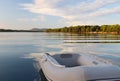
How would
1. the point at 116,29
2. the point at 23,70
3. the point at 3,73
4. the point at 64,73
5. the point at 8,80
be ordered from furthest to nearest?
the point at 116,29, the point at 23,70, the point at 3,73, the point at 8,80, the point at 64,73

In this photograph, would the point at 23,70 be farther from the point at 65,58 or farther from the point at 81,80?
the point at 81,80

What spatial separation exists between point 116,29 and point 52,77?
128044 millimetres

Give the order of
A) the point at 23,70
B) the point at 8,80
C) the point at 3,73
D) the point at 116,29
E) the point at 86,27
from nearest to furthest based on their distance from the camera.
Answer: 1. the point at 8,80
2. the point at 3,73
3. the point at 23,70
4. the point at 116,29
5. the point at 86,27

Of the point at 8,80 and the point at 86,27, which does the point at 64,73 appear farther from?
the point at 86,27

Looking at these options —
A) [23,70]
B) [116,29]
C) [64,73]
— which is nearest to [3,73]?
[23,70]

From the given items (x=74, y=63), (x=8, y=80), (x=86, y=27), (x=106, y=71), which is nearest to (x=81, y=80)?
(x=106, y=71)

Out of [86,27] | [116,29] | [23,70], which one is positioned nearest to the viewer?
[23,70]

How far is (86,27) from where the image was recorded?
567 feet

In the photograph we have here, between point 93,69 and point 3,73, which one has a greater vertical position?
point 93,69

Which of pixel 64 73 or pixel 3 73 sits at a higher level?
pixel 64 73

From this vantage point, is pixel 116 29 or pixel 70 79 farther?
pixel 116 29

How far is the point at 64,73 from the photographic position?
8.48 metres

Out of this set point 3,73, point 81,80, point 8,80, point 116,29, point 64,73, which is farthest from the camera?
point 116,29

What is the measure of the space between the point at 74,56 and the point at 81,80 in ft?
20.3
